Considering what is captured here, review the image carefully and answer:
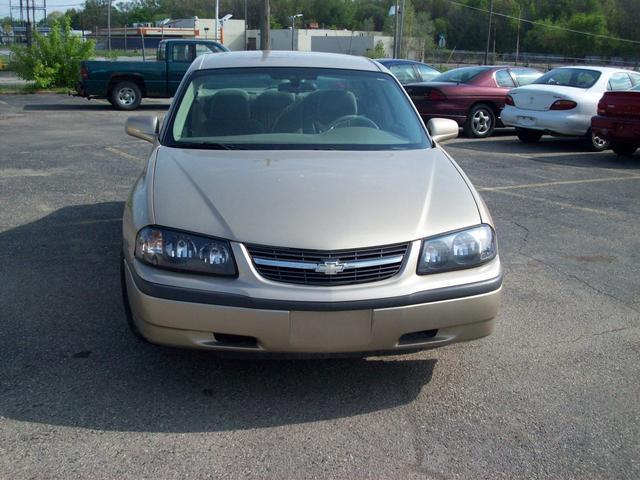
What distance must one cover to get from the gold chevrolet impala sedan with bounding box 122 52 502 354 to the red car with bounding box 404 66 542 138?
988cm

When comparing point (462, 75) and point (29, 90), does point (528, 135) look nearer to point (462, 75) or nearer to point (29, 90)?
point (462, 75)

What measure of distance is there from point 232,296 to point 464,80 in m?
12.0

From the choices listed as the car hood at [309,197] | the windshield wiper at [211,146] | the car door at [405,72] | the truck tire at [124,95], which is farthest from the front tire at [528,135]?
the windshield wiper at [211,146]

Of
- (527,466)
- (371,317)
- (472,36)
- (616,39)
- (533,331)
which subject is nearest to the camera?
(527,466)

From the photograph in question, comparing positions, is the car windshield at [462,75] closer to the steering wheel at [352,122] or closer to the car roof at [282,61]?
the car roof at [282,61]

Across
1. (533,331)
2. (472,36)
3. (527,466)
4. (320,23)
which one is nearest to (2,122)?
(533,331)

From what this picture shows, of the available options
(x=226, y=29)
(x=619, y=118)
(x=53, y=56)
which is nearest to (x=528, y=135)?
(x=619, y=118)

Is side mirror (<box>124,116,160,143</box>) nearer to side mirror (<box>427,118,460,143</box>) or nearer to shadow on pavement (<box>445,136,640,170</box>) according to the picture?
side mirror (<box>427,118,460,143</box>)

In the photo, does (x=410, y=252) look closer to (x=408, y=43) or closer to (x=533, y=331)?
(x=533, y=331)

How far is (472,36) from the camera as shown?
88562 mm

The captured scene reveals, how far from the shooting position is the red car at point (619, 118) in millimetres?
10945

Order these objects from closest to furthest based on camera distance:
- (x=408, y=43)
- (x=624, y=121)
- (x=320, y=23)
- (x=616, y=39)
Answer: (x=624, y=121)
(x=408, y=43)
(x=616, y=39)
(x=320, y=23)

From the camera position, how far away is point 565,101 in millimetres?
12492

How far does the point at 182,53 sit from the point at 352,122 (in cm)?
1554
